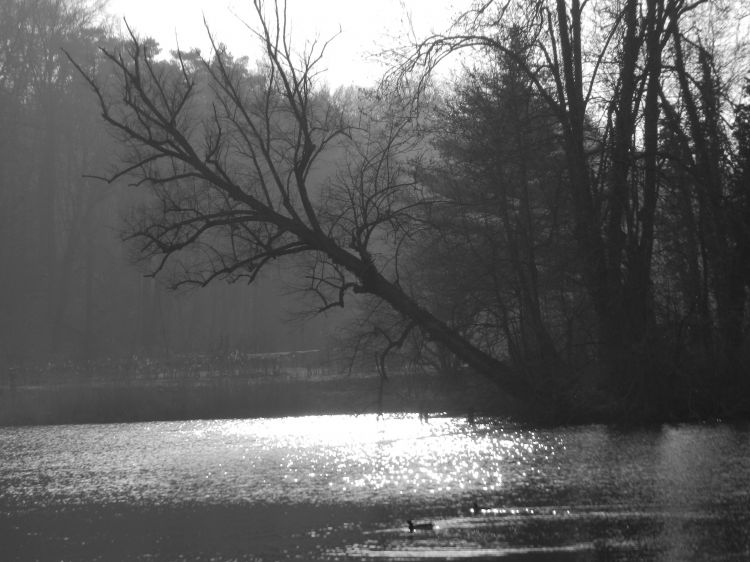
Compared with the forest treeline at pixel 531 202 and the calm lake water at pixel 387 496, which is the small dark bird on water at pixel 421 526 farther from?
the forest treeline at pixel 531 202

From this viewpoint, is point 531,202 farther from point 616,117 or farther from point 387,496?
point 387,496

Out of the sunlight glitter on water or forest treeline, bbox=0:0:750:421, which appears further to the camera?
forest treeline, bbox=0:0:750:421

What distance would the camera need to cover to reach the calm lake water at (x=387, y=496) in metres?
8.26

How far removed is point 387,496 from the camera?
1059 centimetres

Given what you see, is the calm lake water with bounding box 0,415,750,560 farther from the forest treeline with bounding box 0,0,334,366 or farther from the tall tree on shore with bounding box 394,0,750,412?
the forest treeline with bounding box 0,0,334,366

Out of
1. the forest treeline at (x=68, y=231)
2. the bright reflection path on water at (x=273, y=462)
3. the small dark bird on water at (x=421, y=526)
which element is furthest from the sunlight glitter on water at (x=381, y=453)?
the forest treeline at (x=68, y=231)

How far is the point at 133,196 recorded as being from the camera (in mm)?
55406

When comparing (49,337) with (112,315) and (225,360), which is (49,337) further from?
(225,360)

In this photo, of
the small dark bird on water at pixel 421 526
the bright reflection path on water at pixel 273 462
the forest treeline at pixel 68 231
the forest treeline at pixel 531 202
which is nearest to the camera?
the small dark bird on water at pixel 421 526

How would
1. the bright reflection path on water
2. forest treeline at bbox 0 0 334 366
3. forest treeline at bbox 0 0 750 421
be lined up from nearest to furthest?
the bright reflection path on water → forest treeline at bbox 0 0 750 421 → forest treeline at bbox 0 0 334 366

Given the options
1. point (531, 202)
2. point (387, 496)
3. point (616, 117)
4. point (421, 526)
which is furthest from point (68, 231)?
point (421, 526)

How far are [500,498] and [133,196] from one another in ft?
155

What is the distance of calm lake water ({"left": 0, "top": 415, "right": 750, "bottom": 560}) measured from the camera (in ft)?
27.1

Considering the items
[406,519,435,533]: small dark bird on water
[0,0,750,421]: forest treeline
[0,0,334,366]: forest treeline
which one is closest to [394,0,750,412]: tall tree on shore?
[0,0,750,421]: forest treeline
